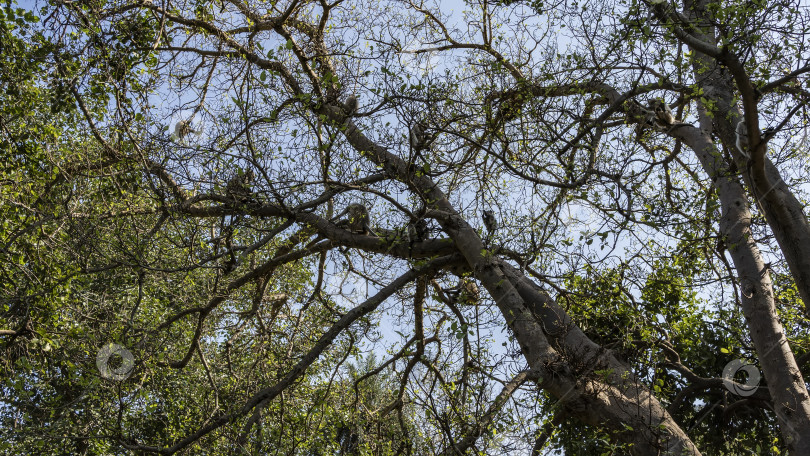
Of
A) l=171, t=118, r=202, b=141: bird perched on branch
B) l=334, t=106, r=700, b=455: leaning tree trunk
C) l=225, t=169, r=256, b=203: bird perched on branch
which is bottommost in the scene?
l=334, t=106, r=700, b=455: leaning tree trunk

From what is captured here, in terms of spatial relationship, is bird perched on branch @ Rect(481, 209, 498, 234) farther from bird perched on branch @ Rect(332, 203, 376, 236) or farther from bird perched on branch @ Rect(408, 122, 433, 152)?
bird perched on branch @ Rect(408, 122, 433, 152)

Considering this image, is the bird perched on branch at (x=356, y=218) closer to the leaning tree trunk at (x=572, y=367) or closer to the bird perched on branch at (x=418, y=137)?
the leaning tree trunk at (x=572, y=367)

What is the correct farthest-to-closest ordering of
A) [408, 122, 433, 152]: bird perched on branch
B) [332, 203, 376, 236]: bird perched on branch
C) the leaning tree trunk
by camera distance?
1. [332, 203, 376, 236]: bird perched on branch
2. [408, 122, 433, 152]: bird perched on branch
3. the leaning tree trunk

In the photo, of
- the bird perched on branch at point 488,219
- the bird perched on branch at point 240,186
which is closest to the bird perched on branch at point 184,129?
the bird perched on branch at point 240,186

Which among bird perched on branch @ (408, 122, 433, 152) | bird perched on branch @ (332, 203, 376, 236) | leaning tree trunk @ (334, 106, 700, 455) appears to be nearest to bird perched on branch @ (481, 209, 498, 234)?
leaning tree trunk @ (334, 106, 700, 455)

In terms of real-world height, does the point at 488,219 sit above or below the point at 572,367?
above

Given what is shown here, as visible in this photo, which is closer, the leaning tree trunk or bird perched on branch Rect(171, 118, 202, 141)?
the leaning tree trunk

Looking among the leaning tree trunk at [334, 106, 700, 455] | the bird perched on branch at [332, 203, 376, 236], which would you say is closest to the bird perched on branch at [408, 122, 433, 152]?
the leaning tree trunk at [334, 106, 700, 455]

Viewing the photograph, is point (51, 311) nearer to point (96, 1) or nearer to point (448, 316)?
point (96, 1)

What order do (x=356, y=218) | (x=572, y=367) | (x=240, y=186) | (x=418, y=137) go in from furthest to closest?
(x=356, y=218) < (x=240, y=186) < (x=418, y=137) < (x=572, y=367)

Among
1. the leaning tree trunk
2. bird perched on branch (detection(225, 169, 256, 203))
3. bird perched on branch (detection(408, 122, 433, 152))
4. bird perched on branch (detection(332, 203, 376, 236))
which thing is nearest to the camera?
the leaning tree trunk

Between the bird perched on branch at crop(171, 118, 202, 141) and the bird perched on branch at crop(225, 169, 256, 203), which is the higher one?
the bird perched on branch at crop(171, 118, 202, 141)

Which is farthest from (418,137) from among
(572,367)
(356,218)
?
(572,367)

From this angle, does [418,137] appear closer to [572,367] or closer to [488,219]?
[488,219]
